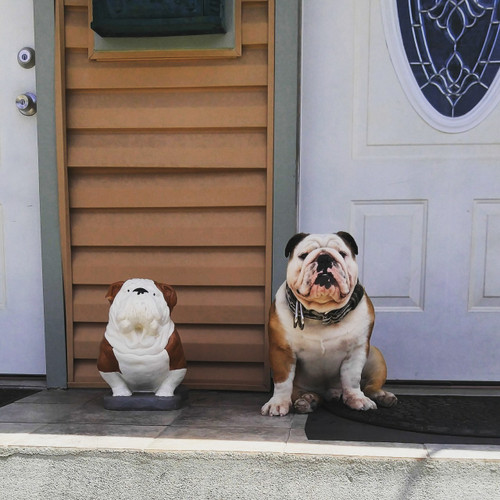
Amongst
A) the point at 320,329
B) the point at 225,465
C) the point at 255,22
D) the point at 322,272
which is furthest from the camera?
the point at 255,22

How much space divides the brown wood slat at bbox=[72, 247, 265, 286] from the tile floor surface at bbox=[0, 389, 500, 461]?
506mm

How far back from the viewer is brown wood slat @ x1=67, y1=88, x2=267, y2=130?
2.32m

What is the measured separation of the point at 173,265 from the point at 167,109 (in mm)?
684

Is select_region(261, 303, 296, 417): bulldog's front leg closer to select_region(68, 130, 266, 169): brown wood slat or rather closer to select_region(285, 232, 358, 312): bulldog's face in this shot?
select_region(285, 232, 358, 312): bulldog's face

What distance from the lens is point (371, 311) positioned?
2.02 metres

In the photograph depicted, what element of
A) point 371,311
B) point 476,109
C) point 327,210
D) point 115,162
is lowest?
point 371,311

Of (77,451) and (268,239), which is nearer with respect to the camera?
(77,451)

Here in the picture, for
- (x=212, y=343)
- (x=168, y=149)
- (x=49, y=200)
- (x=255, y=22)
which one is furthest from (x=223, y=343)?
(x=255, y=22)

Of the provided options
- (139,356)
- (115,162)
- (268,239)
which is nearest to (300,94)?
(268,239)

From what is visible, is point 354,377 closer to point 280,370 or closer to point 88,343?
point 280,370

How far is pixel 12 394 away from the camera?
2359 mm

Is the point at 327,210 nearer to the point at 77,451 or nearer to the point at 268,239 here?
the point at 268,239

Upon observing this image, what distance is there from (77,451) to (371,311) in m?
1.12

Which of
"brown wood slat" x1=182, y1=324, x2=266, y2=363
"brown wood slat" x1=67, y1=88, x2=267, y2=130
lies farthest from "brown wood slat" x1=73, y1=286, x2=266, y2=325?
"brown wood slat" x1=67, y1=88, x2=267, y2=130
